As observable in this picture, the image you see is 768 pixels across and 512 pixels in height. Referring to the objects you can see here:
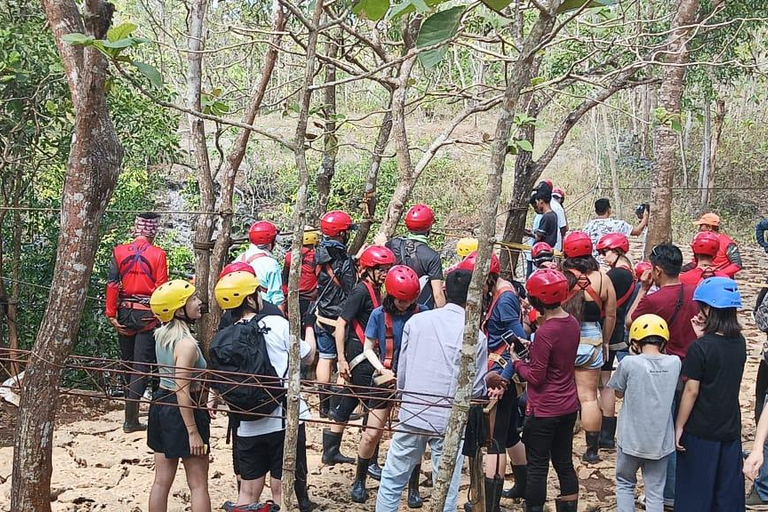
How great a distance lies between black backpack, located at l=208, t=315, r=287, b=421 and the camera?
13.9 feet

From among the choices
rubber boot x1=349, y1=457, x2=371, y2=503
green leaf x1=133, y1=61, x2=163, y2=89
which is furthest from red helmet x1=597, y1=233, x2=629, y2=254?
green leaf x1=133, y1=61, x2=163, y2=89

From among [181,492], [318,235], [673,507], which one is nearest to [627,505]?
[673,507]

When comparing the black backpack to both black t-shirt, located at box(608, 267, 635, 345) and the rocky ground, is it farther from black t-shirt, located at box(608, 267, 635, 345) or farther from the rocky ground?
black t-shirt, located at box(608, 267, 635, 345)

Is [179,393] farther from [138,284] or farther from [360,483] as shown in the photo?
[138,284]

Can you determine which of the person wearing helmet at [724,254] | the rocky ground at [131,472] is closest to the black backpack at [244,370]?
the rocky ground at [131,472]

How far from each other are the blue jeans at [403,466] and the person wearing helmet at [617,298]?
228 centimetres

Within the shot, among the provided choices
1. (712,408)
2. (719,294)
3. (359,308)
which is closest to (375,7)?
(719,294)

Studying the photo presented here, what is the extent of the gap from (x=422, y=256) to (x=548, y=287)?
1.65 metres

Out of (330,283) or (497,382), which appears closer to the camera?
(497,382)

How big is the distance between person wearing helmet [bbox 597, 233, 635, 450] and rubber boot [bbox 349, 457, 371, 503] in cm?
206

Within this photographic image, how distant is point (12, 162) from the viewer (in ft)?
22.4

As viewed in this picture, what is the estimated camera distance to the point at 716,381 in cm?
420

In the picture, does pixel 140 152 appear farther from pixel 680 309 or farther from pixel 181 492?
pixel 680 309

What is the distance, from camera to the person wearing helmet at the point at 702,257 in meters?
5.72
